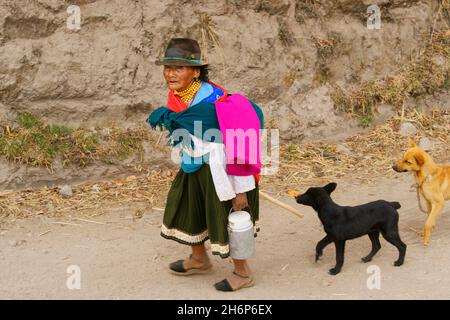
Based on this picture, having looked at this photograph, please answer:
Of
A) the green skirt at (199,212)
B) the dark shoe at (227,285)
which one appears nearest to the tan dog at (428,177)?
the green skirt at (199,212)

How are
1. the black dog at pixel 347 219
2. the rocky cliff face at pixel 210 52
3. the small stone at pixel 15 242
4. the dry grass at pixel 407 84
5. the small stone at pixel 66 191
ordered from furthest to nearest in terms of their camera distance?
the dry grass at pixel 407 84 → the rocky cliff face at pixel 210 52 → the small stone at pixel 66 191 → the small stone at pixel 15 242 → the black dog at pixel 347 219

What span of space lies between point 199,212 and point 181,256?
87cm

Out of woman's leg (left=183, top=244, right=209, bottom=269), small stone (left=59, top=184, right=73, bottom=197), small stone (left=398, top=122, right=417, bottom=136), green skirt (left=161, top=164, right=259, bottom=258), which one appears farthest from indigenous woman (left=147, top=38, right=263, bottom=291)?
small stone (left=398, top=122, right=417, bottom=136)

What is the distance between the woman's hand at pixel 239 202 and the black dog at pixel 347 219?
0.63 m

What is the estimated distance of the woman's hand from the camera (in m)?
5.12

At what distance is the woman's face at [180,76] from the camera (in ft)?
16.5

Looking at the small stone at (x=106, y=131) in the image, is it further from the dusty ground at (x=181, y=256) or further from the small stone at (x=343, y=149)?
the small stone at (x=343, y=149)

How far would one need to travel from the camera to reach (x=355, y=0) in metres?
9.34

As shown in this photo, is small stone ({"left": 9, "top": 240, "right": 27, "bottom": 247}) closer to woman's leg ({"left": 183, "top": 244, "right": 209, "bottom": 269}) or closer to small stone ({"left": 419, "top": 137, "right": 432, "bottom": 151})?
woman's leg ({"left": 183, "top": 244, "right": 209, "bottom": 269})

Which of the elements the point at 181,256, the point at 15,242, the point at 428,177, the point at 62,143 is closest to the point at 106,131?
the point at 62,143

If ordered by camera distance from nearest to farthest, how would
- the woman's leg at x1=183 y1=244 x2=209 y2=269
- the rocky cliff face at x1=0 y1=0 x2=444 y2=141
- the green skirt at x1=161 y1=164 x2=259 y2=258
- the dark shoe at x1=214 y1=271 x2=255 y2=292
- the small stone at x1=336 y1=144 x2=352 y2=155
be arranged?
1. the green skirt at x1=161 y1=164 x2=259 y2=258
2. the dark shoe at x1=214 y1=271 x2=255 y2=292
3. the woman's leg at x1=183 y1=244 x2=209 y2=269
4. the rocky cliff face at x1=0 y1=0 x2=444 y2=141
5. the small stone at x1=336 y1=144 x2=352 y2=155

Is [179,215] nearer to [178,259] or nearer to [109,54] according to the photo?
[178,259]

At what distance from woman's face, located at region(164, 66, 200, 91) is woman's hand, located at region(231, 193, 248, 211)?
85 cm

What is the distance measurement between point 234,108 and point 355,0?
4983mm
